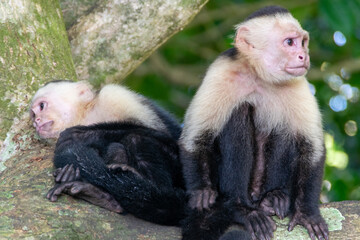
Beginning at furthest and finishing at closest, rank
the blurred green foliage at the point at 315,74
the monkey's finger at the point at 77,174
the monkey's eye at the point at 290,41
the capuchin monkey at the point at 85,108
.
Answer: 1. the blurred green foliage at the point at 315,74
2. the capuchin monkey at the point at 85,108
3. the monkey's eye at the point at 290,41
4. the monkey's finger at the point at 77,174

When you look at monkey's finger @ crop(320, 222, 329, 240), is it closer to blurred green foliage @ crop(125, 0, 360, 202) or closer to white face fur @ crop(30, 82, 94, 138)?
white face fur @ crop(30, 82, 94, 138)

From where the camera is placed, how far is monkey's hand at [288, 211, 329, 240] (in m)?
2.93

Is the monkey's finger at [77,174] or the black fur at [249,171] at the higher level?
the monkey's finger at [77,174]

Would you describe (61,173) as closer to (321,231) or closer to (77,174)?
(77,174)

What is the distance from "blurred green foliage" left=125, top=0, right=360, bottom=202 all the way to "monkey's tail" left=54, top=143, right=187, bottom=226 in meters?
3.14

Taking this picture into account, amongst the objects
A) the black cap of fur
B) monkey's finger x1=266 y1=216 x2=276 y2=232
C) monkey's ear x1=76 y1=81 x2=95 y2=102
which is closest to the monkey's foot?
monkey's finger x1=266 y1=216 x2=276 y2=232

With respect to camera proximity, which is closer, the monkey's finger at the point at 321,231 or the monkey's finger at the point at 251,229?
the monkey's finger at the point at 321,231

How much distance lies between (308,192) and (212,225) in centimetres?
64

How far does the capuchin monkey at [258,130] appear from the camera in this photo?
3.33 metres

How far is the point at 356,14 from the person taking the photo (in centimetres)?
497

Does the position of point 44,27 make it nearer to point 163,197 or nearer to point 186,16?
point 186,16

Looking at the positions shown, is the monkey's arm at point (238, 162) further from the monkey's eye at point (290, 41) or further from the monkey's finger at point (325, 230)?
the monkey's eye at point (290, 41)

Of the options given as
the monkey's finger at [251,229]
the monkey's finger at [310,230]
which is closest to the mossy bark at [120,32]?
the monkey's finger at [251,229]

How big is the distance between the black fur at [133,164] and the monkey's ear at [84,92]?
17.0 inches
